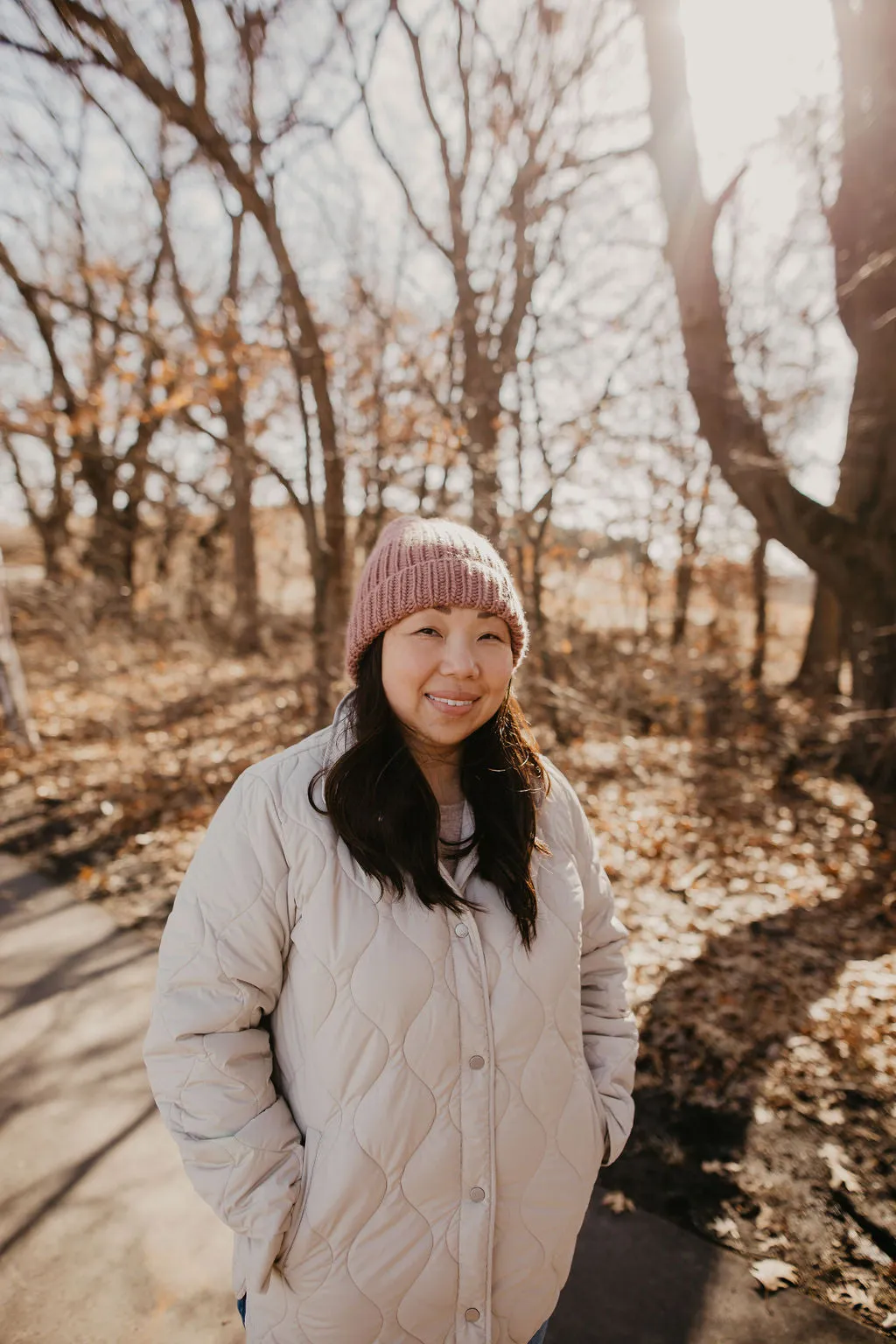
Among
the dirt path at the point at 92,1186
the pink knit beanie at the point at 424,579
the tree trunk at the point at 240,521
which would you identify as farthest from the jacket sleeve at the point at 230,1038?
the tree trunk at the point at 240,521

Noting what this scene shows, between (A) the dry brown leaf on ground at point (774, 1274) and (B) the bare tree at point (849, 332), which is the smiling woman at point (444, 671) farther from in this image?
(B) the bare tree at point (849, 332)

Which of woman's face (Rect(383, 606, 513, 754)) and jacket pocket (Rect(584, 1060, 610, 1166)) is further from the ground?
woman's face (Rect(383, 606, 513, 754))

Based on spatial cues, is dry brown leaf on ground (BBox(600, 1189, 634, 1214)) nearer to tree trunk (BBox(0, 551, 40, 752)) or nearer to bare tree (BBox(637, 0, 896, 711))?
bare tree (BBox(637, 0, 896, 711))

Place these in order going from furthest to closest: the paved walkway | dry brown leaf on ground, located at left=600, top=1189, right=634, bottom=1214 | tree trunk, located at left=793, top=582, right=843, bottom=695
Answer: tree trunk, located at left=793, top=582, right=843, bottom=695 → dry brown leaf on ground, located at left=600, top=1189, right=634, bottom=1214 → the paved walkway

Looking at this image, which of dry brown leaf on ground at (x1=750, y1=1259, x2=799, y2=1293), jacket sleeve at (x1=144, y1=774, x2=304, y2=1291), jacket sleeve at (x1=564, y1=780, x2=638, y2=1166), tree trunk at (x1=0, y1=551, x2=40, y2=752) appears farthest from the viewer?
tree trunk at (x1=0, y1=551, x2=40, y2=752)

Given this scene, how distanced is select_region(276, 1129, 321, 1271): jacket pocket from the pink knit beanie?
0.99 meters

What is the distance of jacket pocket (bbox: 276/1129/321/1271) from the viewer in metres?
1.51

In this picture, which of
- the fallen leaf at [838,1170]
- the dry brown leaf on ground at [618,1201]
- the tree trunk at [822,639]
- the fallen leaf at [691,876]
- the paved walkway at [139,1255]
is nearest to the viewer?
the paved walkway at [139,1255]

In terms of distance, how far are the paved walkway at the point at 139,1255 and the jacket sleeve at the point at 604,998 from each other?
986 mm

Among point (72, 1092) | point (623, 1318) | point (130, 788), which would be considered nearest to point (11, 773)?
point (130, 788)

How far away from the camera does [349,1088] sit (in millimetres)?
1493

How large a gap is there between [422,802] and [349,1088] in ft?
1.87

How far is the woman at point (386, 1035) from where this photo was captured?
150cm

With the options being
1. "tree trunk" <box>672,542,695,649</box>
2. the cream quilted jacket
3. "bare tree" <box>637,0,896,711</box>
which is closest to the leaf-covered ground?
the cream quilted jacket
